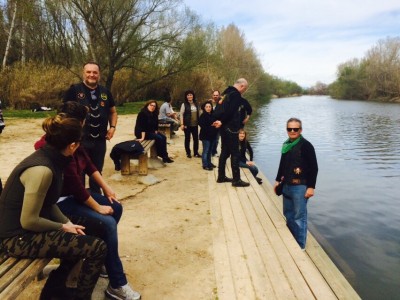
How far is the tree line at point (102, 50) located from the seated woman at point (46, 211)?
19576mm

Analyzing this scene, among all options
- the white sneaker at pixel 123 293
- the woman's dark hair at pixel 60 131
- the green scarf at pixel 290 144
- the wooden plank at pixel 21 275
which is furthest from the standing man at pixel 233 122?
the wooden plank at pixel 21 275

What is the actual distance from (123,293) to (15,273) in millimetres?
943

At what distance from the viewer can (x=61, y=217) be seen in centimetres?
281

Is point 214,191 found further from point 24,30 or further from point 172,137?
point 24,30

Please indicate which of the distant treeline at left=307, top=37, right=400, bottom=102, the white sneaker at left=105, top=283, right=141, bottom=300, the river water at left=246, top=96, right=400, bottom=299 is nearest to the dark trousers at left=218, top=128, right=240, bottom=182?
the river water at left=246, top=96, right=400, bottom=299

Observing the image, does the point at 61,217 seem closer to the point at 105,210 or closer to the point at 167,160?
the point at 105,210

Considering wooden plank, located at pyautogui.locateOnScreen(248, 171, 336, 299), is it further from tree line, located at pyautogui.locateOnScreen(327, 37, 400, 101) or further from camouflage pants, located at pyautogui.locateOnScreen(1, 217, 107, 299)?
tree line, located at pyautogui.locateOnScreen(327, 37, 400, 101)

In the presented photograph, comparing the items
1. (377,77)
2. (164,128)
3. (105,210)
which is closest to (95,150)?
(105,210)

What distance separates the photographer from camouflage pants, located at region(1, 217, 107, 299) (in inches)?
99.6

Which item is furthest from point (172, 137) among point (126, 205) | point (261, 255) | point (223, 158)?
point (261, 255)

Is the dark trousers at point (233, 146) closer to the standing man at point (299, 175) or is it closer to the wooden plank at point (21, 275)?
the standing man at point (299, 175)

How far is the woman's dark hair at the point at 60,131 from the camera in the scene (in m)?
2.57

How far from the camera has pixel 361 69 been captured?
8238 cm

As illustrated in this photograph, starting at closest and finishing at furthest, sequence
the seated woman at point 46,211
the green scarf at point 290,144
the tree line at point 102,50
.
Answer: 1. the seated woman at point 46,211
2. the green scarf at point 290,144
3. the tree line at point 102,50
